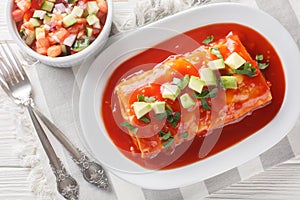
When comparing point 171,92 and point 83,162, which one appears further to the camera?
point 83,162

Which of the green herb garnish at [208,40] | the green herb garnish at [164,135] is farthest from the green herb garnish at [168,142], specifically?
the green herb garnish at [208,40]

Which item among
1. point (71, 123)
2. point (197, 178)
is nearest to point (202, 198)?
point (197, 178)

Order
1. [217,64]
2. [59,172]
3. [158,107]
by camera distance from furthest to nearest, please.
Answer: [59,172]
[217,64]
[158,107]

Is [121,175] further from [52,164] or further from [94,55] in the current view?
[94,55]

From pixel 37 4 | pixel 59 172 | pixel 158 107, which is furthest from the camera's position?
pixel 59 172

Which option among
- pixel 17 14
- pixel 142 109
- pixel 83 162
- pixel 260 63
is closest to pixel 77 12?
pixel 17 14

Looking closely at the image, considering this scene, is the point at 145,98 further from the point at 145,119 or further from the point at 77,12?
the point at 77,12

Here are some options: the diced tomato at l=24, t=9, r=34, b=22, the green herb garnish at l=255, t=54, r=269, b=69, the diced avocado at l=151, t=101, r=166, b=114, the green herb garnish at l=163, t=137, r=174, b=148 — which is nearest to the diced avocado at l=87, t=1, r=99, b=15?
the diced tomato at l=24, t=9, r=34, b=22

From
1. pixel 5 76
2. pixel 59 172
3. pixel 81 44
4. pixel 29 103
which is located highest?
pixel 81 44
